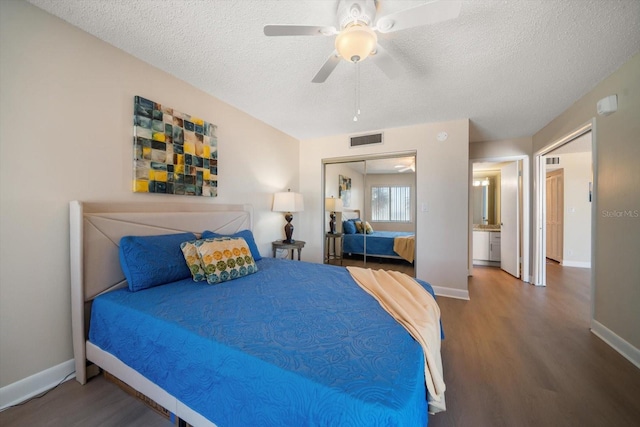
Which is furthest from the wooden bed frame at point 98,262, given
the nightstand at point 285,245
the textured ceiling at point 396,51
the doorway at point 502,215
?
the doorway at point 502,215

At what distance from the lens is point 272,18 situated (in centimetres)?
163

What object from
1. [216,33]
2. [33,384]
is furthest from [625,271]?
[33,384]

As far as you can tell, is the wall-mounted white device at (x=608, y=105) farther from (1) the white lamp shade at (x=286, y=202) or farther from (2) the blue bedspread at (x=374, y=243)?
(1) the white lamp shade at (x=286, y=202)

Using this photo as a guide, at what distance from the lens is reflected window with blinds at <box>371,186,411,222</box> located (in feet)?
12.8

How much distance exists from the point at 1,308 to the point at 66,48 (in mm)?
1763

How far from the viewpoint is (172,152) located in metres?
2.29

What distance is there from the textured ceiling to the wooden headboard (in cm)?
133

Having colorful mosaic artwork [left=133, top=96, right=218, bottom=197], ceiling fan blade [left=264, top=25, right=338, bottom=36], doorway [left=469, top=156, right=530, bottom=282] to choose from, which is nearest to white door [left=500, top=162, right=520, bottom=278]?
doorway [left=469, top=156, right=530, bottom=282]

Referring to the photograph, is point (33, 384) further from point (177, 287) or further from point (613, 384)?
point (613, 384)

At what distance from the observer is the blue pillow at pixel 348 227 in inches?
165

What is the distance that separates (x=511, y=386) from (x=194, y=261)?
249cm

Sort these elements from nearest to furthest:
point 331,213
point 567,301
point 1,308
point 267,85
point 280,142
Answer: point 1,308, point 267,85, point 567,301, point 280,142, point 331,213

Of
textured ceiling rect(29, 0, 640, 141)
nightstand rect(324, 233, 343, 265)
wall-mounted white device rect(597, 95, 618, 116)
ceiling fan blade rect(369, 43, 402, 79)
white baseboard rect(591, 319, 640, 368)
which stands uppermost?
textured ceiling rect(29, 0, 640, 141)

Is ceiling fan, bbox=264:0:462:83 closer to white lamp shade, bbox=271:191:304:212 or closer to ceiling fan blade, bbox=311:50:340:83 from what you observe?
ceiling fan blade, bbox=311:50:340:83
